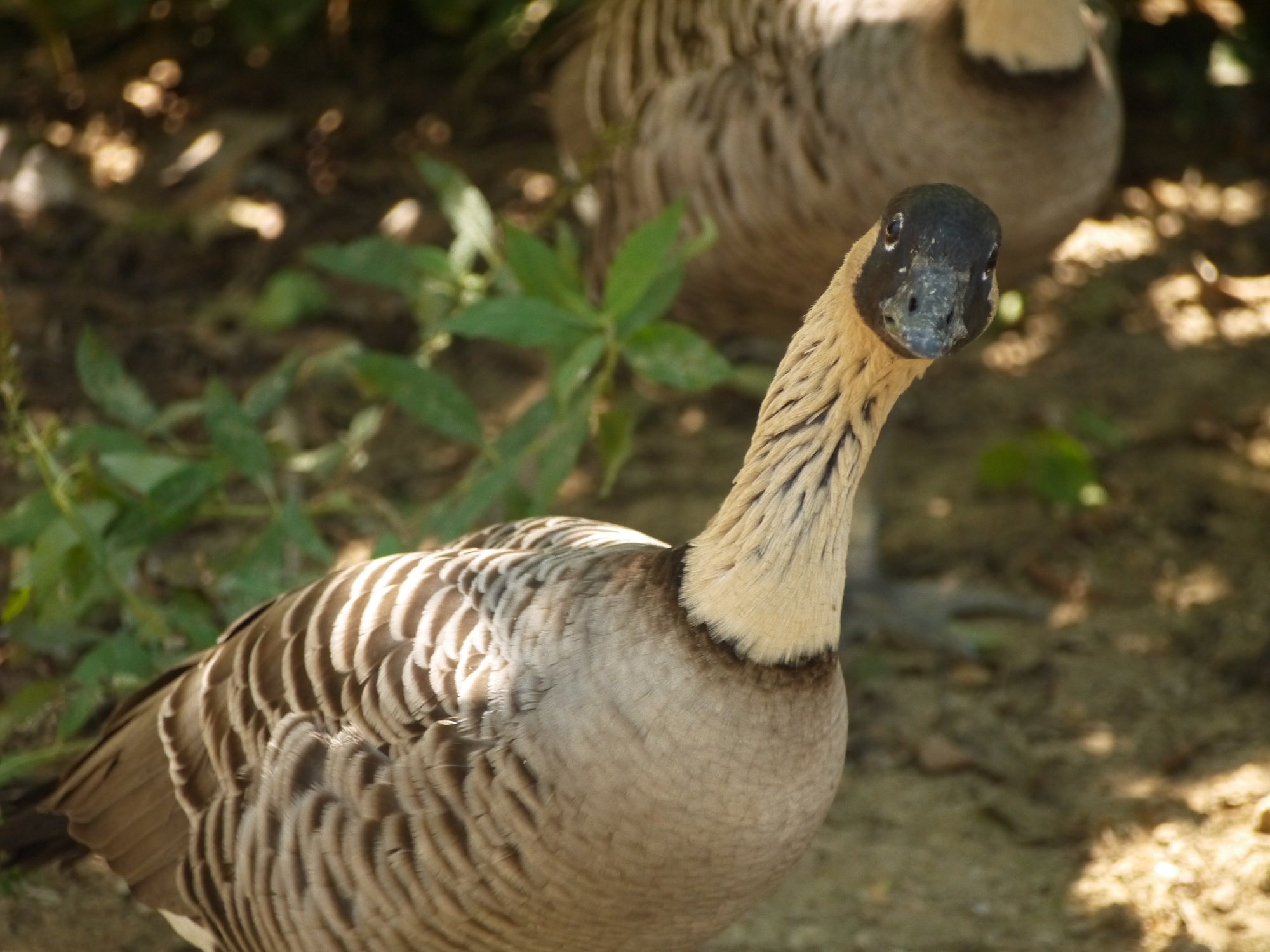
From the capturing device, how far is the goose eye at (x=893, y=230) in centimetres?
280

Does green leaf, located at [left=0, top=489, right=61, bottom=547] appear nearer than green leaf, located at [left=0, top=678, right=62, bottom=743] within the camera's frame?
Yes

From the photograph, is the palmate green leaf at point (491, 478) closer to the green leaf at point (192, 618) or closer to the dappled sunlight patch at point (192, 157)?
the green leaf at point (192, 618)

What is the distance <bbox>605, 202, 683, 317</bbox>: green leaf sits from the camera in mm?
4047

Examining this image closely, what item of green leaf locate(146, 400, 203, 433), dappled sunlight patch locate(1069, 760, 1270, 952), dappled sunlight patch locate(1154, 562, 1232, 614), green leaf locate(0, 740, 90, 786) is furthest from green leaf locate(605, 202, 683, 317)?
dappled sunlight patch locate(1154, 562, 1232, 614)

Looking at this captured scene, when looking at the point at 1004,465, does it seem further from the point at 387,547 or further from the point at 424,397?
the point at 387,547

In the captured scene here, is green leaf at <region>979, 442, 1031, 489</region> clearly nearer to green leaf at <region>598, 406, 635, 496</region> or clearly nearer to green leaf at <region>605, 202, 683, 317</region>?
green leaf at <region>598, 406, 635, 496</region>

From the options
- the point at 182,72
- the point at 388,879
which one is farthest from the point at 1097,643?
the point at 182,72

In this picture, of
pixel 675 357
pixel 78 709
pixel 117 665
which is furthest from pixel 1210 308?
pixel 78 709

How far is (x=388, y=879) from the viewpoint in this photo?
307 cm

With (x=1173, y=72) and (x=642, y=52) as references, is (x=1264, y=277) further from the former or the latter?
(x=642, y=52)

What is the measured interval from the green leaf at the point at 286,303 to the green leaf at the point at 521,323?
7.86ft

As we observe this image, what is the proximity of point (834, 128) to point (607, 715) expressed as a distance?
245 cm

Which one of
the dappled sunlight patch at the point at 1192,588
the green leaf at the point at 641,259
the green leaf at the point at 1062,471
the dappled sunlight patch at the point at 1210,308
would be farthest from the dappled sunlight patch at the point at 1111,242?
the green leaf at the point at 641,259

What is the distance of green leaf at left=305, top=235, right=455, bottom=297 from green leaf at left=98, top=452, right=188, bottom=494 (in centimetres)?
80
